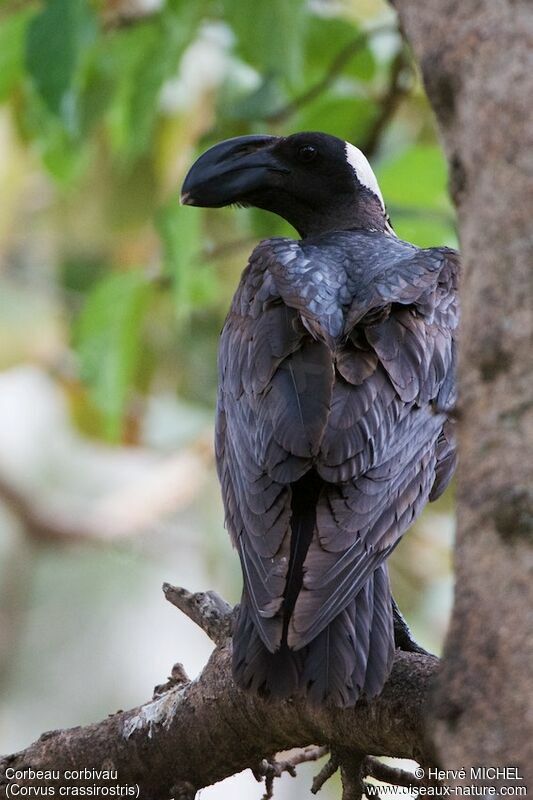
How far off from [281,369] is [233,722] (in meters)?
1.02

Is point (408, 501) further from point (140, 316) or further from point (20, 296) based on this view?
point (20, 296)

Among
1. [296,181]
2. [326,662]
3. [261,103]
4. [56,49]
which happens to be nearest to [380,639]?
[326,662]

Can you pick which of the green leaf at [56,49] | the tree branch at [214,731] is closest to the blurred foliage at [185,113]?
the green leaf at [56,49]

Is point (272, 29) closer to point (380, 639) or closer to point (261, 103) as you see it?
point (261, 103)

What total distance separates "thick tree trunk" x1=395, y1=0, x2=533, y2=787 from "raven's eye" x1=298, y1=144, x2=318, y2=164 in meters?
3.24

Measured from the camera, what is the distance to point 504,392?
193cm

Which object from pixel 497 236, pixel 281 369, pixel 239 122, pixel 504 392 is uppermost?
pixel 239 122

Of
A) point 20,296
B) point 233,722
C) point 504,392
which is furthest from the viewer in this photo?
point 20,296

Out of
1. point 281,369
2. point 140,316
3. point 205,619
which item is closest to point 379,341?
point 281,369

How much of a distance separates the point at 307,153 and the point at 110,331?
1383 mm

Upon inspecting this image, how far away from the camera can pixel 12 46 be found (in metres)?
6.17

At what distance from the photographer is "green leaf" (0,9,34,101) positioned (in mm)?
6086

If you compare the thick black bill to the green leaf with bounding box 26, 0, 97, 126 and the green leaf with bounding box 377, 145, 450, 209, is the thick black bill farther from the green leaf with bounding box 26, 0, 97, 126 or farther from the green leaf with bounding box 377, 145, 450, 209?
the green leaf with bounding box 377, 145, 450, 209

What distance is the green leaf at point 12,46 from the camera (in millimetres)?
6086
